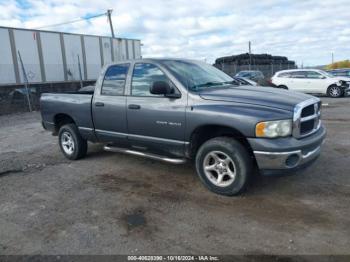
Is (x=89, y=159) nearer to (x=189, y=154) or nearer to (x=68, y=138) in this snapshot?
(x=68, y=138)

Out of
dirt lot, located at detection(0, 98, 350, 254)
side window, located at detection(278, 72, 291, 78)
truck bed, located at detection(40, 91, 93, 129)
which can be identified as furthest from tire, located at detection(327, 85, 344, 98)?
truck bed, located at detection(40, 91, 93, 129)

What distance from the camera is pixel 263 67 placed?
37125 mm

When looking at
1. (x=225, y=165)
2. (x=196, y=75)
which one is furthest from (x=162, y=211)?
(x=196, y=75)

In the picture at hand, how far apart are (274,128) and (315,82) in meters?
15.2

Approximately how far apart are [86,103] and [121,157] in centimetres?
131

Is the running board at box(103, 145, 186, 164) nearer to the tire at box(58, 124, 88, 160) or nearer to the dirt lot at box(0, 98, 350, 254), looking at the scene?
the dirt lot at box(0, 98, 350, 254)

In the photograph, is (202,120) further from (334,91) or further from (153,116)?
(334,91)

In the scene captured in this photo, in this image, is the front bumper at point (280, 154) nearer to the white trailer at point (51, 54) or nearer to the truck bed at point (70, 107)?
the truck bed at point (70, 107)

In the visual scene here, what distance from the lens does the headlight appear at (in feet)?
12.8

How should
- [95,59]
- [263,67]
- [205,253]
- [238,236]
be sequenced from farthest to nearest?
[263,67] → [95,59] → [238,236] → [205,253]

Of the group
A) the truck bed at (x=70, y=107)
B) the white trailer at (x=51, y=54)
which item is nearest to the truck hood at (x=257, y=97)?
the truck bed at (x=70, y=107)

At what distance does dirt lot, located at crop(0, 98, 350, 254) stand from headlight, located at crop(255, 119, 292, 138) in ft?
2.96

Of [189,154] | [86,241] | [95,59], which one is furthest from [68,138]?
[95,59]

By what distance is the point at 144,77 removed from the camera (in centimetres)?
522
